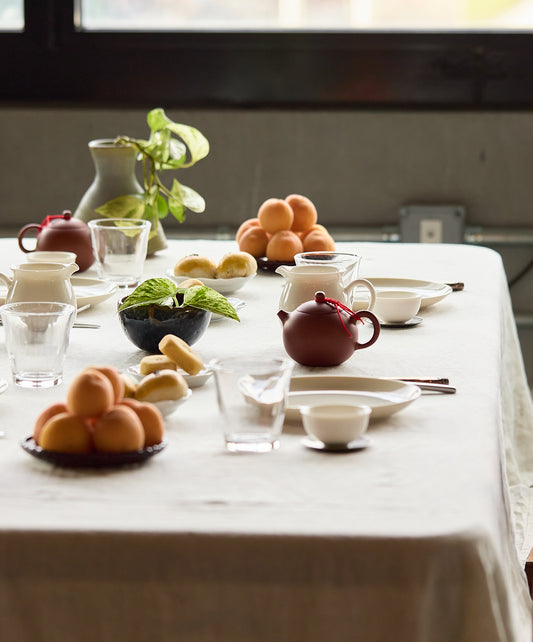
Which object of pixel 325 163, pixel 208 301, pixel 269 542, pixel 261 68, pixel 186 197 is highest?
pixel 261 68

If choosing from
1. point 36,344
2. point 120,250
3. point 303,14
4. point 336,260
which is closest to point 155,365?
point 36,344

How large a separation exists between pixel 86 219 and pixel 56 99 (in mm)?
1348

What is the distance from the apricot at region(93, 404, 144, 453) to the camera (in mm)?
813

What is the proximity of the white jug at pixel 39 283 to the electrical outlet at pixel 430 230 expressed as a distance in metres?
1.88

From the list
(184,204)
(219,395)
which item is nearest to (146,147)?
(184,204)

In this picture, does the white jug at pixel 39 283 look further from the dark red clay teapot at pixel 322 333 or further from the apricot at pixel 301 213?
the apricot at pixel 301 213

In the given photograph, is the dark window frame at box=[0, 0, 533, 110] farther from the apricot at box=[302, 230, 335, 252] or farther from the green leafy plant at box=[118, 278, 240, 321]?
the green leafy plant at box=[118, 278, 240, 321]

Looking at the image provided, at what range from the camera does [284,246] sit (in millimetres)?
1860

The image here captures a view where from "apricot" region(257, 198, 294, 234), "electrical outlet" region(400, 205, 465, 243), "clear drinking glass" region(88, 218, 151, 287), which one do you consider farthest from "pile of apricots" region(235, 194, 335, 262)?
"electrical outlet" region(400, 205, 465, 243)

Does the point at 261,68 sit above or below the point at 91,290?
above

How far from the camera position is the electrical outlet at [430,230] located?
308 centimetres

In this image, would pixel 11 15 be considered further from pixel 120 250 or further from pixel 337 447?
pixel 337 447

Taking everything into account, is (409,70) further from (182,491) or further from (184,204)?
(182,491)

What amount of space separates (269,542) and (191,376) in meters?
0.41
